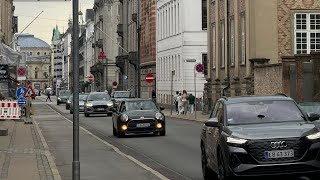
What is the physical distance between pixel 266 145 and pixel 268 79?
2747cm

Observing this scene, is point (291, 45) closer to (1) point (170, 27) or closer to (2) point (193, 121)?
(2) point (193, 121)

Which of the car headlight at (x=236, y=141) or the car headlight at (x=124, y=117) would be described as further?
the car headlight at (x=124, y=117)

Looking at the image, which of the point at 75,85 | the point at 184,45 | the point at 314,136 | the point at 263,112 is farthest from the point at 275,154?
the point at 184,45

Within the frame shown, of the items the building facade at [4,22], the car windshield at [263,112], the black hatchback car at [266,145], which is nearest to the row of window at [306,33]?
the building facade at [4,22]

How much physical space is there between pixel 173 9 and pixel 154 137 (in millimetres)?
40096

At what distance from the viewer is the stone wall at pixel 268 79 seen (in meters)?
37.3

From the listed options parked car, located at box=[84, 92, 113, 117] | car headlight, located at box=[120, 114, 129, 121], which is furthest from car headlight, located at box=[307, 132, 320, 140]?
parked car, located at box=[84, 92, 113, 117]

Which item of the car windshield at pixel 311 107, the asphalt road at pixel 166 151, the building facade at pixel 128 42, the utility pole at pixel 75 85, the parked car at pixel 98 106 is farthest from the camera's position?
the building facade at pixel 128 42

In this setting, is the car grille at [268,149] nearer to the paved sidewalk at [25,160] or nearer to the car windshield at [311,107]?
the paved sidewalk at [25,160]

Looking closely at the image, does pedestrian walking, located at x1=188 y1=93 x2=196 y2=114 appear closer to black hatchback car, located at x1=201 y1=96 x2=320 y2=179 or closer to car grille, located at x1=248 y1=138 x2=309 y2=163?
black hatchback car, located at x1=201 y1=96 x2=320 y2=179

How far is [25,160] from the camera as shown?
17906 millimetres

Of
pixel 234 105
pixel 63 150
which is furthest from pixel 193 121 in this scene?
pixel 234 105

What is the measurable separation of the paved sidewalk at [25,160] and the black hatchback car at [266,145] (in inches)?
141

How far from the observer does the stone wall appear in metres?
37.3
